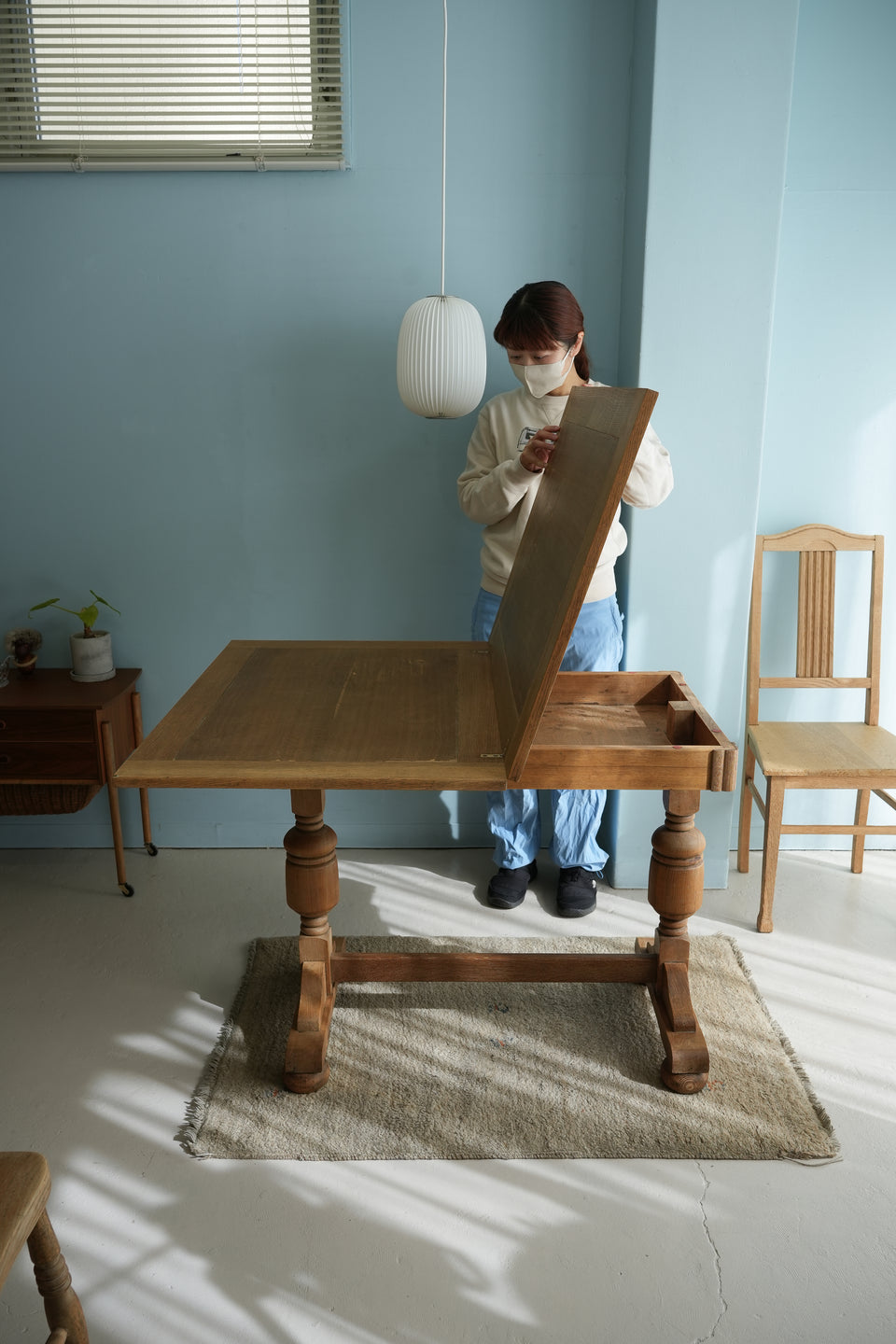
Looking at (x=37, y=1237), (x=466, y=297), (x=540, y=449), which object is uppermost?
(x=466, y=297)

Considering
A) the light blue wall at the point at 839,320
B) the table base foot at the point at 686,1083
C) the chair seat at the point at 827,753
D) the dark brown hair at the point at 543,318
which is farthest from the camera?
the light blue wall at the point at 839,320

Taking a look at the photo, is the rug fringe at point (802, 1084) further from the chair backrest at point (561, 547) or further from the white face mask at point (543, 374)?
the white face mask at point (543, 374)

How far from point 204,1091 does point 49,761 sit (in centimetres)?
114

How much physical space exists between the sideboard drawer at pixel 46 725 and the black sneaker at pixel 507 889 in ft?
4.03

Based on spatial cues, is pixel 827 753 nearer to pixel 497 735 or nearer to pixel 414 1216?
pixel 497 735

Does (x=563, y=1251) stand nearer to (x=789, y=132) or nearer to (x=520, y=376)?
(x=520, y=376)

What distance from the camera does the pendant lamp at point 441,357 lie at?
2.47 meters

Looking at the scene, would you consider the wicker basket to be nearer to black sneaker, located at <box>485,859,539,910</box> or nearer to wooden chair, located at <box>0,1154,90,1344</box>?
black sneaker, located at <box>485,859,539,910</box>

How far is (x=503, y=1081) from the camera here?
215 centimetres

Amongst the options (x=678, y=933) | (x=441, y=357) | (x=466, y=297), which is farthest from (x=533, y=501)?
(x=678, y=933)

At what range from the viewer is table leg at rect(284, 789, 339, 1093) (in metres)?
2.10

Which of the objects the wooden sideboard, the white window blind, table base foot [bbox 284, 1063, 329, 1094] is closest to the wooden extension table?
table base foot [bbox 284, 1063, 329, 1094]

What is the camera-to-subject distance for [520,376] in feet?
8.01

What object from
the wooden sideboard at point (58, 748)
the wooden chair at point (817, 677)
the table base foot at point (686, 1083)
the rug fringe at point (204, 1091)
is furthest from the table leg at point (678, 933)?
the wooden sideboard at point (58, 748)
